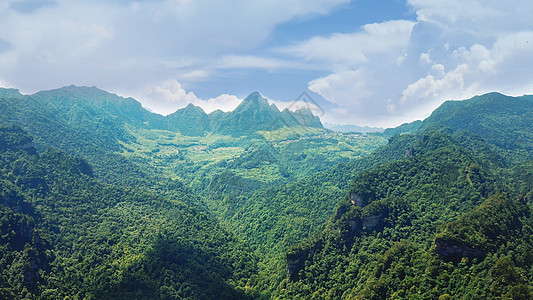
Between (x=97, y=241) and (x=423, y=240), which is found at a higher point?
(x=97, y=241)

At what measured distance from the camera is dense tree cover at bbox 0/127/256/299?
101 meters

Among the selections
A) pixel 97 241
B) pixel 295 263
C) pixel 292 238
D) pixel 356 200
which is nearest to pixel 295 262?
pixel 295 263

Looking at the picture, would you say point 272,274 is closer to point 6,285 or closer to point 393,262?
point 393,262

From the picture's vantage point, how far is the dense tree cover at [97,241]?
100938mm

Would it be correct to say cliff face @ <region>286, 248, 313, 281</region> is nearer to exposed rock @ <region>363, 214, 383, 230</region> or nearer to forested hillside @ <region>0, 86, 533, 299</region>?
forested hillside @ <region>0, 86, 533, 299</region>

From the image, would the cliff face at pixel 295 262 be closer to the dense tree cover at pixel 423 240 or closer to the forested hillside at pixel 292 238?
the dense tree cover at pixel 423 240

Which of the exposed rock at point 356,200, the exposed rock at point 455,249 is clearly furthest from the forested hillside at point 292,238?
the exposed rock at point 356,200

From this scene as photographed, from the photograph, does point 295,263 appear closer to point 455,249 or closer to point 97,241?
point 455,249

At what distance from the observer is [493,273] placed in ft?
201

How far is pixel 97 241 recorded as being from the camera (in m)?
123

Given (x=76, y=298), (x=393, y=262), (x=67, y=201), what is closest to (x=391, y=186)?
(x=393, y=262)

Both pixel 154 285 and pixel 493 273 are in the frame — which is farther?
pixel 154 285

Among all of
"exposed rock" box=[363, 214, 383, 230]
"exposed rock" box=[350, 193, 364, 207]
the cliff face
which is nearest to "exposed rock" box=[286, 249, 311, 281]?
the cliff face

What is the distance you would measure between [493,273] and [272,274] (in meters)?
74.1
